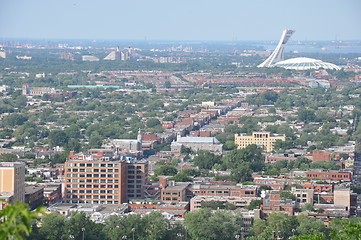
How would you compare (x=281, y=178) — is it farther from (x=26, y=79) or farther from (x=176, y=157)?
(x=26, y=79)

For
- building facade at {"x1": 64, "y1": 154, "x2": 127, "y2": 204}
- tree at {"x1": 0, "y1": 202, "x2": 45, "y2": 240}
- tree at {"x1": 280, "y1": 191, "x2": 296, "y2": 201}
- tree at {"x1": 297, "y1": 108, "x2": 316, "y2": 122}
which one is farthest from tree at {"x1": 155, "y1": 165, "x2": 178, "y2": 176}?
tree at {"x1": 0, "y1": 202, "x2": 45, "y2": 240}

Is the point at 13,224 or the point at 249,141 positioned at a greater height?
the point at 13,224

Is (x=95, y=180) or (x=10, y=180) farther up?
(x=10, y=180)

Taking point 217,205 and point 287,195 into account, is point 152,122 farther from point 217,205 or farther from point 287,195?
point 217,205

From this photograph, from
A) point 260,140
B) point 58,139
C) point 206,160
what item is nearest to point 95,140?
point 58,139

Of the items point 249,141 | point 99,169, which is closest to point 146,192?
point 99,169
